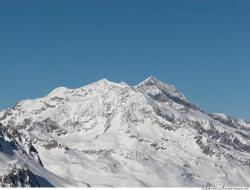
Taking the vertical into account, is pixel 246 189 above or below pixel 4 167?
below

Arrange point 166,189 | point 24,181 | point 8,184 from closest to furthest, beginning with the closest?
point 166,189, point 8,184, point 24,181

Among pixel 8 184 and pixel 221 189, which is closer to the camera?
pixel 221 189

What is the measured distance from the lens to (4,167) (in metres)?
200

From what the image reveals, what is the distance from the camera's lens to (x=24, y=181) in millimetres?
197250

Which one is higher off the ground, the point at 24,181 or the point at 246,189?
the point at 24,181

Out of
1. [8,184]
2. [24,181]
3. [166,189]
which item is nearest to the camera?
[166,189]

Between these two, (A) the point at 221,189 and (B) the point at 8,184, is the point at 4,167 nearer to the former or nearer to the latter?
(B) the point at 8,184

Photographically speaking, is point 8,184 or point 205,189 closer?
point 205,189

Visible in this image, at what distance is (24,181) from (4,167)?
24.0ft

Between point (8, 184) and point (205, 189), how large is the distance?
13420 centimetres

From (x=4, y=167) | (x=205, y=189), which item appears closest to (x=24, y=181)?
(x=4, y=167)

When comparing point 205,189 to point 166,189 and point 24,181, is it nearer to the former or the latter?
point 166,189

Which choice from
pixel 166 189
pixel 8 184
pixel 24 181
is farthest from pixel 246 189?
pixel 24 181

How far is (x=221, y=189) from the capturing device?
55.6 m
